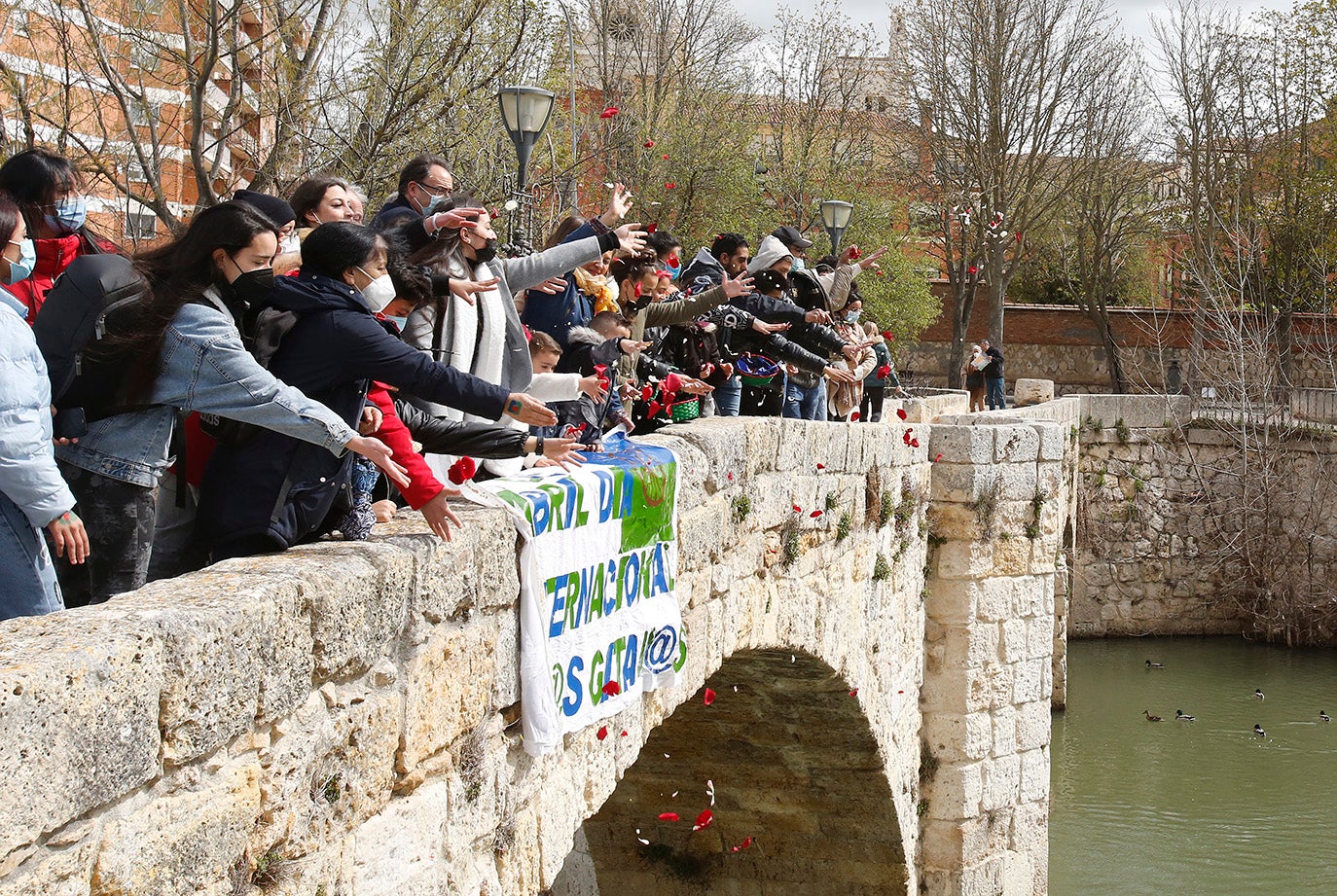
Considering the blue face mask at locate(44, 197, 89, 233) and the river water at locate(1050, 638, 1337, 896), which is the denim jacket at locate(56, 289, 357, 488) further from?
the river water at locate(1050, 638, 1337, 896)

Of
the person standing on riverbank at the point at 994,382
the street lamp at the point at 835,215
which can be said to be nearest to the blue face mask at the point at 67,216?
the street lamp at the point at 835,215

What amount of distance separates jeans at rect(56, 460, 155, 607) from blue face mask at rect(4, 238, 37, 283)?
27.8 inches

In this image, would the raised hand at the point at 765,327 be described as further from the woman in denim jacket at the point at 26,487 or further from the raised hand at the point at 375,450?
the woman in denim jacket at the point at 26,487

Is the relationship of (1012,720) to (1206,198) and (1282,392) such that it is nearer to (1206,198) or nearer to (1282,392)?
(1282,392)

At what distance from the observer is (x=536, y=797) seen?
4.00 meters

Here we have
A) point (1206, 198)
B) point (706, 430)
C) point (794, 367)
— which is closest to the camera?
point (706, 430)

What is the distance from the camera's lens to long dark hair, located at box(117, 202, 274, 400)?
122 inches

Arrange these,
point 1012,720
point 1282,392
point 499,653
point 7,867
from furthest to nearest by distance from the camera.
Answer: point 1282,392 < point 1012,720 < point 499,653 < point 7,867

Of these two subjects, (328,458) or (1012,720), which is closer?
(328,458)

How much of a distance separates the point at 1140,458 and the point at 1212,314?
5.38 meters

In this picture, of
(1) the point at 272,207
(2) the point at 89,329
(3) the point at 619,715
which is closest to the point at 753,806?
(3) the point at 619,715

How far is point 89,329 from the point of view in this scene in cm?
321

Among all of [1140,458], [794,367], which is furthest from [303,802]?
[1140,458]

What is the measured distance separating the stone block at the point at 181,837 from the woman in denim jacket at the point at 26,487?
66cm
